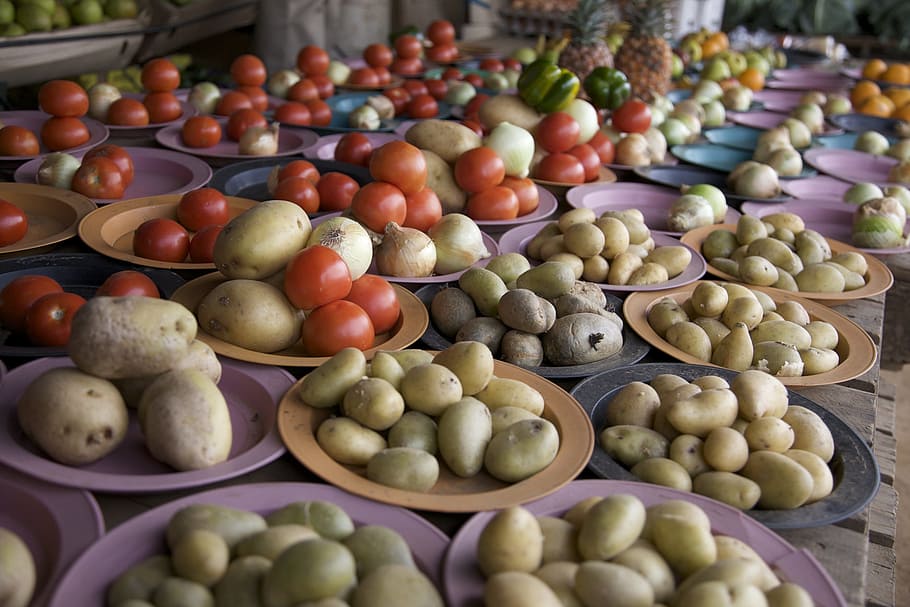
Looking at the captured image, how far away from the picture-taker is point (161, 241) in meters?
1.95

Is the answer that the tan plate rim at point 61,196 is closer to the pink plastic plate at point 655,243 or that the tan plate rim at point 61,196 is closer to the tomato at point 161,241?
the tomato at point 161,241

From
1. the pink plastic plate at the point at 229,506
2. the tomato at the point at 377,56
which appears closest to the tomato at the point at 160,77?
the tomato at the point at 377,56

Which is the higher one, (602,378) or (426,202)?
(426,202)

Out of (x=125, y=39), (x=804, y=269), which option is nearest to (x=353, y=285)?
(x=804, y=269)

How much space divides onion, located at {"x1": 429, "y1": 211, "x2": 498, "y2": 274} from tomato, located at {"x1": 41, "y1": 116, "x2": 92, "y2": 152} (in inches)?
58.4

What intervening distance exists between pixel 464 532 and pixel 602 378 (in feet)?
1.95

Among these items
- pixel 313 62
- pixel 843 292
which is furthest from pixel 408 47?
pixel 843 292

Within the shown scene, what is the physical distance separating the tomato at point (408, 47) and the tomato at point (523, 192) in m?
2.33

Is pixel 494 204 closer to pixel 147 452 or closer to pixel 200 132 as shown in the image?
pixel 200 132

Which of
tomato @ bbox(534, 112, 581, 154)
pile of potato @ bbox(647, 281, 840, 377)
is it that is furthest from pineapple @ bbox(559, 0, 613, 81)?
pile of potato @ bbox(647, 281, 840, 377)

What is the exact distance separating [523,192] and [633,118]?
0.96 metres

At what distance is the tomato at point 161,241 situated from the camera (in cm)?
195

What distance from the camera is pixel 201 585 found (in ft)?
3.17

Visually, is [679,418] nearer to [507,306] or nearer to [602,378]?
[602,378]
